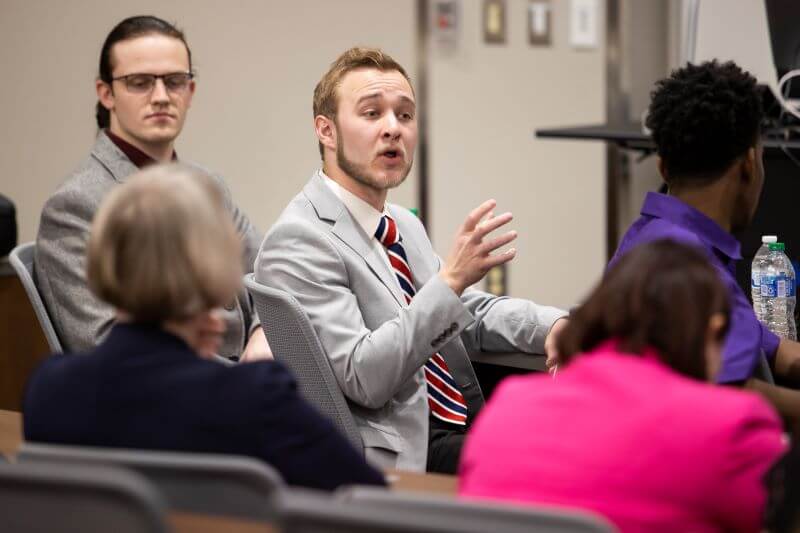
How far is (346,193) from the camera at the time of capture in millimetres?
2666

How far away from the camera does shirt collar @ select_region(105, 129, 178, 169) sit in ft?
10.5

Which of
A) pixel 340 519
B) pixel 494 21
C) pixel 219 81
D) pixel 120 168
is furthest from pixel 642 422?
pixel 494 21

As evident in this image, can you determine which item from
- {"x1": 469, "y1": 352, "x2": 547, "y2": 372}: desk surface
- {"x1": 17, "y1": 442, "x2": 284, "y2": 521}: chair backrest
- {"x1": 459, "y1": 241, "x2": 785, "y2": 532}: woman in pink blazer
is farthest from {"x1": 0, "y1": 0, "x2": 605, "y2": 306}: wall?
{"x1": 459, "y1": 241, "x2": 785, "y2": 532}: woman in pink blazer

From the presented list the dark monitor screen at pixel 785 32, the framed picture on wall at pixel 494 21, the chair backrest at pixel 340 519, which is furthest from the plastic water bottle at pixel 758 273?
the framed picture on wall at pixel 494 21

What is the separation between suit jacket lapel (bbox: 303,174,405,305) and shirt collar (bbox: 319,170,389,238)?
2 centimetres

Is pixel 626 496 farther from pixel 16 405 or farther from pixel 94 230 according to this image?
pixel 16 405

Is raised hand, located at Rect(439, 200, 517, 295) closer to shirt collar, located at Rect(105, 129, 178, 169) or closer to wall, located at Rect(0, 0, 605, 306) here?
shirt collar, located at Rect(105, 129, 178, 169)

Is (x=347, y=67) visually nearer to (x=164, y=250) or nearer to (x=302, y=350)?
(x=302, y=350)

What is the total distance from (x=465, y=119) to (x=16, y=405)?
2.74 m

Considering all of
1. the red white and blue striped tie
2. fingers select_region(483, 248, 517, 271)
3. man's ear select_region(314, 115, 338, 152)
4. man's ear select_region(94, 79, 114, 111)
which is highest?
man's ear select_region(94, 79, 114, 111)

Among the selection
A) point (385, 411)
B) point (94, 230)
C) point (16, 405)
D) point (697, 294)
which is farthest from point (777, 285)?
point (16, 405)

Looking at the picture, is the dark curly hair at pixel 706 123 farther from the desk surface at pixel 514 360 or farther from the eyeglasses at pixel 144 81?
the eyeglasses at pixel 144 81

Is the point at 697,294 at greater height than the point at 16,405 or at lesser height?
greater

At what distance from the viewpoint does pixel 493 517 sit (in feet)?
3.89
